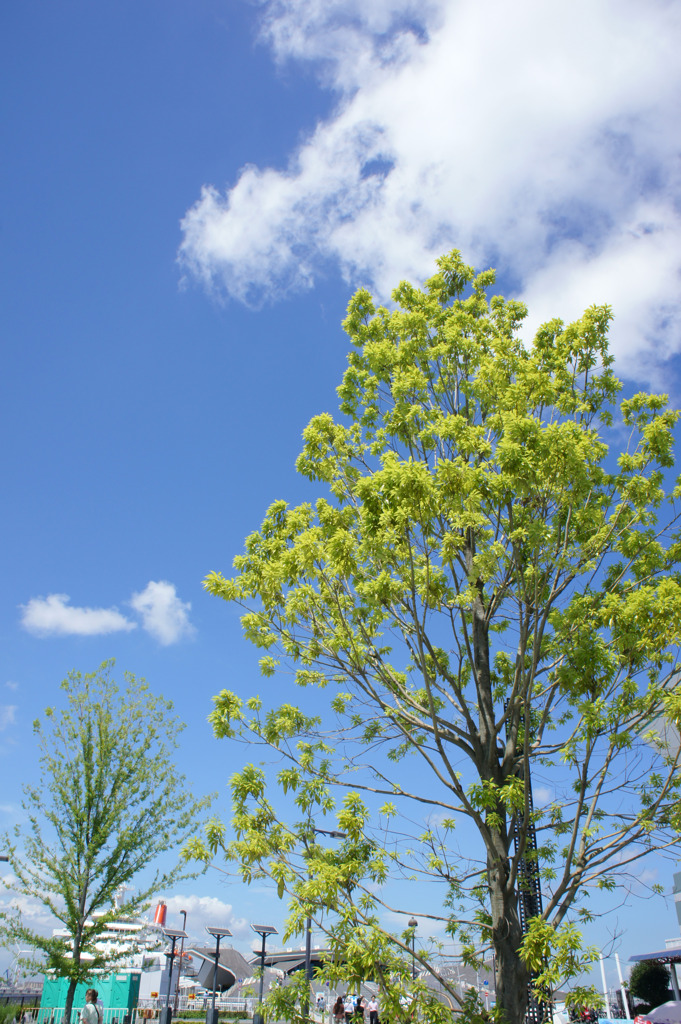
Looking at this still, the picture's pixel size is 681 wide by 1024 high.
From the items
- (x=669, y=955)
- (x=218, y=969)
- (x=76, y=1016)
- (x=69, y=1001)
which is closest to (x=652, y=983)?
(x=669, y=955)

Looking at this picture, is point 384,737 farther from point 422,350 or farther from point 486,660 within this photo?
point 422,350

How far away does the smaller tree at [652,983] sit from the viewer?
31.0m

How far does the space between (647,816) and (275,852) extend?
10.9ft

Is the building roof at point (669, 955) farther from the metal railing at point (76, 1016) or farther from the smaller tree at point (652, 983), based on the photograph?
the metal railing at point (76, 1016)

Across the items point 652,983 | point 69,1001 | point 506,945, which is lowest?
point 652,983

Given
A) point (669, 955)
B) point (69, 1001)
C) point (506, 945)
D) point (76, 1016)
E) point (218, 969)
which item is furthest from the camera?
point (669, 955)

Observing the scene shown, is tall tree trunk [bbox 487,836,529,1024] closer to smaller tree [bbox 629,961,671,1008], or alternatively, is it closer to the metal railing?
the metal railing

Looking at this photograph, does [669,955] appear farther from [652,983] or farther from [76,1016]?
[76,1016]

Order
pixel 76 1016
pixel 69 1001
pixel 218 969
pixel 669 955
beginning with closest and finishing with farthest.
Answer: pixel 69 1001
pixel 218 969
pixel 76 1016
pixel 669 955

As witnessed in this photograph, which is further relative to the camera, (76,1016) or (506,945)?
(76,1016)

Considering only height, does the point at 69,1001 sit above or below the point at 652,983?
above

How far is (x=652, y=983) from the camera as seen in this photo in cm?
3161

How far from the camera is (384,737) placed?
7.27 metres

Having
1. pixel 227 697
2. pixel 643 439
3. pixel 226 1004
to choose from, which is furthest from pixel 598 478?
pixel 226 1004
